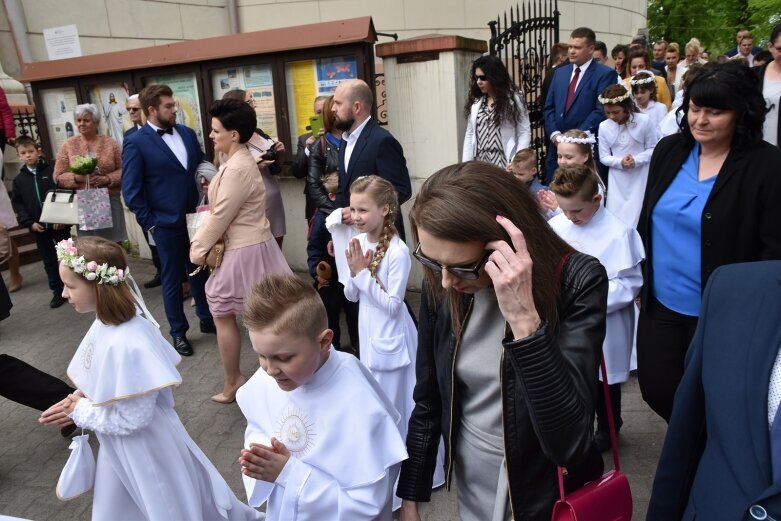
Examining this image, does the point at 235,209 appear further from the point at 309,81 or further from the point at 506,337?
the point at 506,337

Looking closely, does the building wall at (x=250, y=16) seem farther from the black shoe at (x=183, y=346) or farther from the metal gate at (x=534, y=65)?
the black shoe at (x=183, y=346)

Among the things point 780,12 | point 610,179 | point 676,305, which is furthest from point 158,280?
point 780,12

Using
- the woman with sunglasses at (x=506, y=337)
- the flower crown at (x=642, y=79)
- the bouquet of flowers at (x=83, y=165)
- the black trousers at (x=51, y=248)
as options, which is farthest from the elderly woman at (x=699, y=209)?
the black trousers at (x=51, y=248)

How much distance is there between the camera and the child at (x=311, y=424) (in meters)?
2.01

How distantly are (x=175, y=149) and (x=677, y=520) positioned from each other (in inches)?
196

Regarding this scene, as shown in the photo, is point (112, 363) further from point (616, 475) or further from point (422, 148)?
point (422, 148)

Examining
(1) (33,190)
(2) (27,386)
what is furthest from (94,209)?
(2) (27,386)

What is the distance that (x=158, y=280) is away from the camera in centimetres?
736

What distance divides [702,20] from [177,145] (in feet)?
99.9

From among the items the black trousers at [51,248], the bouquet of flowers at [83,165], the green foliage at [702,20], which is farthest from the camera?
the green foliage at [702,20]

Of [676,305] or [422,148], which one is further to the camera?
[422,148]

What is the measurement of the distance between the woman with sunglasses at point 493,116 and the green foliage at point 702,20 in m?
27.4

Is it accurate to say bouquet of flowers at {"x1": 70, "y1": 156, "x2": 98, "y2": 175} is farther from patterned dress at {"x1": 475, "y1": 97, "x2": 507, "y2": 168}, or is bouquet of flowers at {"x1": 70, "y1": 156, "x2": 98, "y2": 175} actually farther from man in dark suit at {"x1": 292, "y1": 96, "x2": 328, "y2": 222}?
patterned dress at {"x1": 475, "y1": 97, "x2": 507, "y2": 168}

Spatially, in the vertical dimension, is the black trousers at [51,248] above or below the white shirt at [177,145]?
Answer: below
